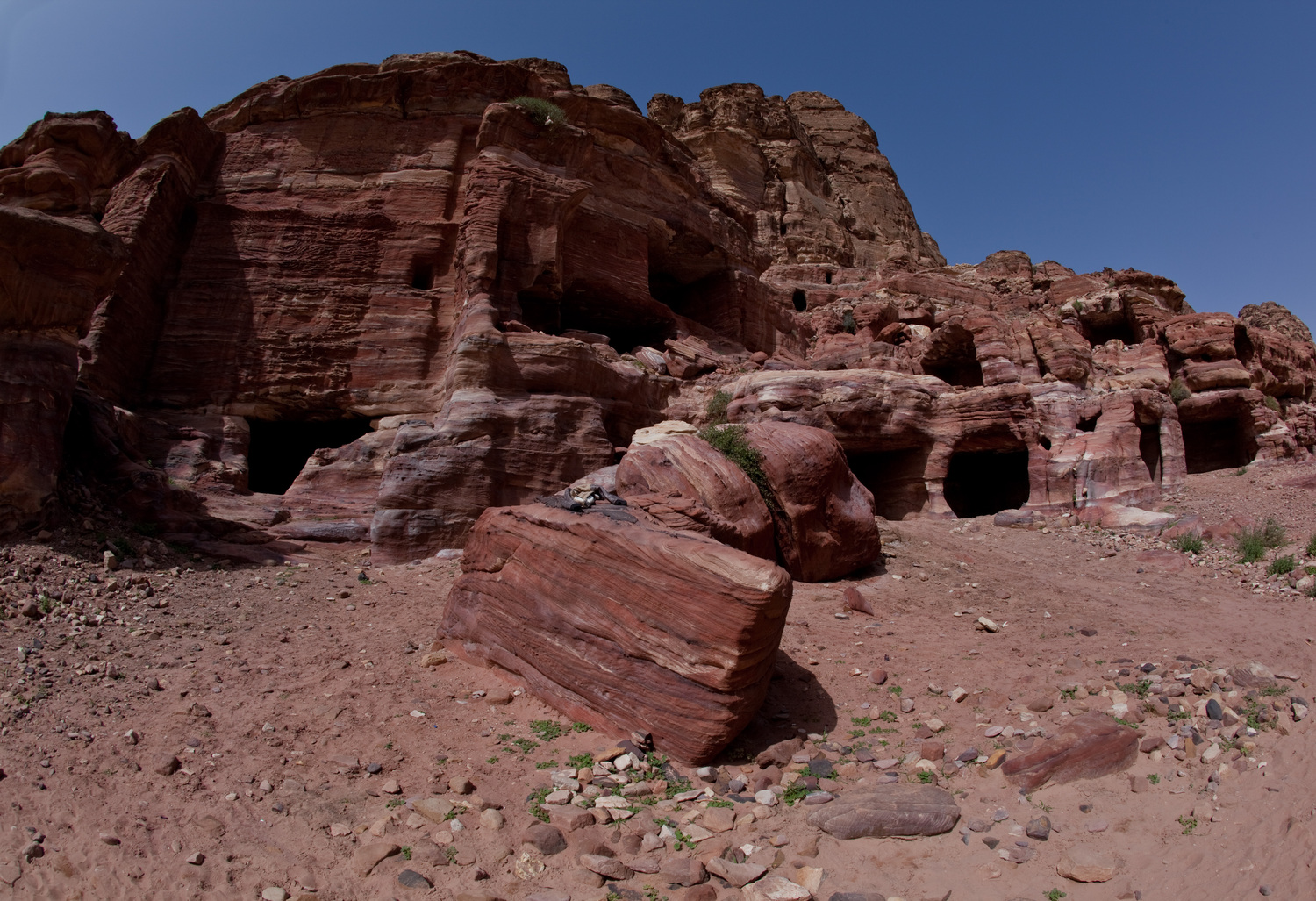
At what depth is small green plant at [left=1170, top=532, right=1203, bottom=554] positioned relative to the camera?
11859 mm

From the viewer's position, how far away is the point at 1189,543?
39.4 ft

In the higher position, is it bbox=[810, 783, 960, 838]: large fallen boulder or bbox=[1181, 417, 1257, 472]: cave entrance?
bbox=[1181, 417, 1257, 472]: cave entrance

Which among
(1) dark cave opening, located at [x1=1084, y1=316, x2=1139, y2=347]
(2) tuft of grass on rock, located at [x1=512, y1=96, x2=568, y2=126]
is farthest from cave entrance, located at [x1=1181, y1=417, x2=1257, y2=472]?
(2) tuft of grass on rock, located at [x1=512, y1=96, x2=568, y2=126]

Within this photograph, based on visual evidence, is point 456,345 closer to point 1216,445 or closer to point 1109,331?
point 1216,445

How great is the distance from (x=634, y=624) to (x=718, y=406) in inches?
433

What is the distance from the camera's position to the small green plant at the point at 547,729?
6098mm

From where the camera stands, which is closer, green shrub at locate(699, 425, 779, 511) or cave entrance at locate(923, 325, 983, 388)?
green shrub at locate(699, 425, 779, 511)

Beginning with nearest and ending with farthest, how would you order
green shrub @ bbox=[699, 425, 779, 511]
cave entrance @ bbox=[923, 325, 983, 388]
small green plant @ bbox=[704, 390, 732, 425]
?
green shrub @ bbox=[699, 425, 779, 511]
small green plant @ bbox=[704, 390, 732, 425]
cave entrance @ bbox=[923, 325, 983, 388]

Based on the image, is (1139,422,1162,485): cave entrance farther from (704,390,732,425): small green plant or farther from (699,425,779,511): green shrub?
Result: (699,425,779,511): green shrub

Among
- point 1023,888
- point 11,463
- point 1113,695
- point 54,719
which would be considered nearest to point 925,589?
point 1113,695

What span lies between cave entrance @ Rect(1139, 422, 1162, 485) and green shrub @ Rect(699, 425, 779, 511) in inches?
514

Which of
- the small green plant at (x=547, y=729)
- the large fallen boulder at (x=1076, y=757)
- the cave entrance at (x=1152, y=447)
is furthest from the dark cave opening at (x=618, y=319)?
the large fallen boulder at (x=1076, y=757)

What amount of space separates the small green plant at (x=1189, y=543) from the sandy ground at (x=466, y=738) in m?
1.36

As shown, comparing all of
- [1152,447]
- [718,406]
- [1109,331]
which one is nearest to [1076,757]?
[718,406]
